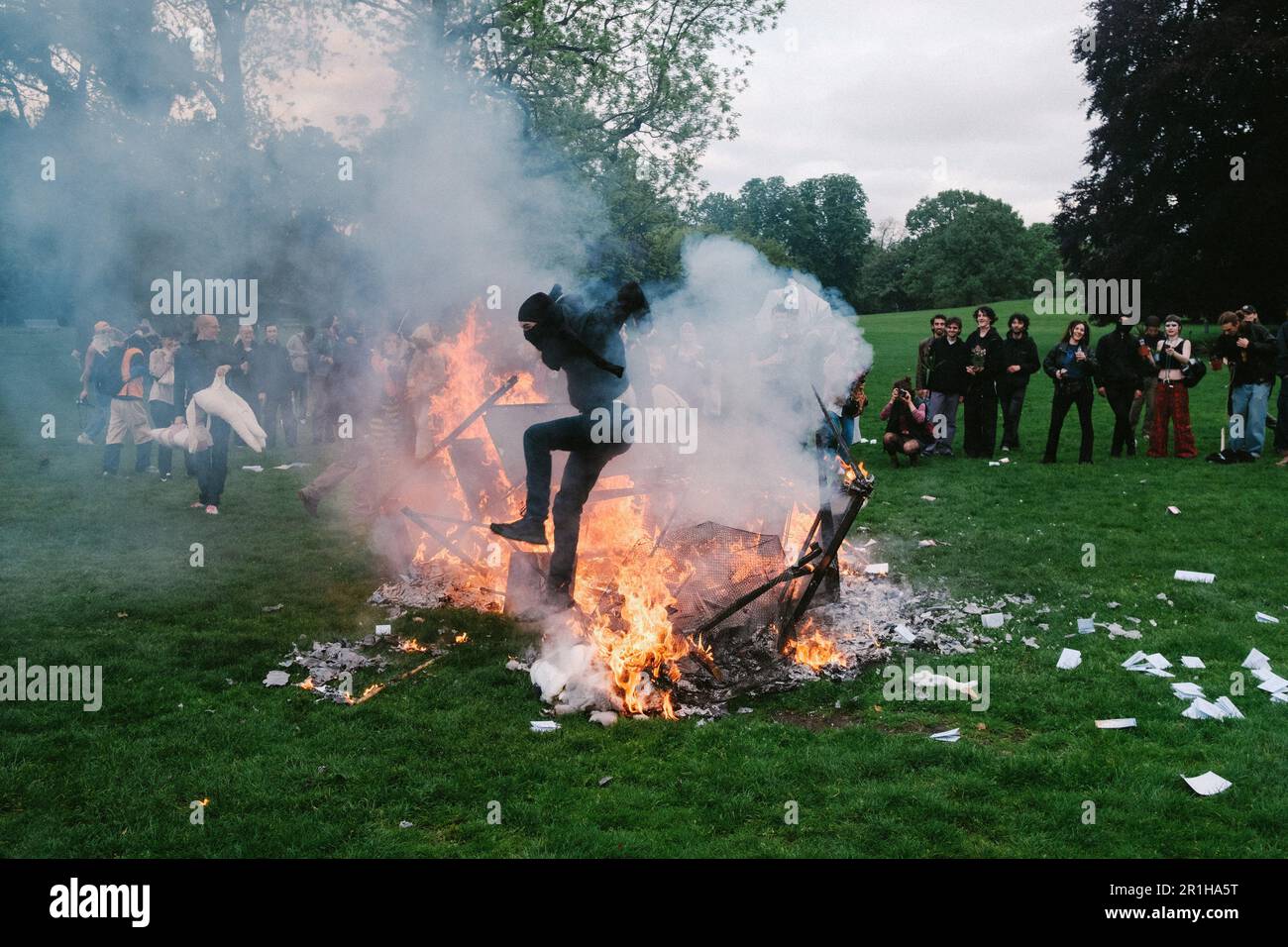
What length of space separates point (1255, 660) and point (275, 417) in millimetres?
16491

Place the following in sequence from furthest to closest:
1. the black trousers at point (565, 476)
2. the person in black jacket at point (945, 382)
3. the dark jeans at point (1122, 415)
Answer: the person in black jacket at point (945, 382)
the dark jeans at point (1122, 415)
the black trousers at point (565, 476)

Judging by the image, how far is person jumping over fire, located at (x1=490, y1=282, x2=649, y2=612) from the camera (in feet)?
20.2

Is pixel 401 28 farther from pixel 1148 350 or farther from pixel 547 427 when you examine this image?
pixel 1148 350

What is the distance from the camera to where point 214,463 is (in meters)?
11.0

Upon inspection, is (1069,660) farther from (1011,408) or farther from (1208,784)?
(1011,408)

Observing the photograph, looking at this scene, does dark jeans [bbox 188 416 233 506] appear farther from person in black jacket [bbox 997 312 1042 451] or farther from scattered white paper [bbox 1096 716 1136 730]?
person in black jacket [bbox 997 312 1042 451]

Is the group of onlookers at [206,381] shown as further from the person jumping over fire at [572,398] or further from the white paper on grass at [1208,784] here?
the white paper on grass at [1208,784]

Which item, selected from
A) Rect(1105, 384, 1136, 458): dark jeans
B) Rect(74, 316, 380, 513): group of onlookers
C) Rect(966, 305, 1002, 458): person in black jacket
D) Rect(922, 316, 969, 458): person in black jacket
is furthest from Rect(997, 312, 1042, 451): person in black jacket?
Rect(74, 316, 380, 513): group of onlookers

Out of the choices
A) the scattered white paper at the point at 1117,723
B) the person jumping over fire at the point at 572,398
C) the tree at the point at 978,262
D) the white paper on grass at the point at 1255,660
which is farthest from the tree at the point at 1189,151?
the tree at the point at 978,262

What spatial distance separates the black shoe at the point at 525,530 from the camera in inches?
250

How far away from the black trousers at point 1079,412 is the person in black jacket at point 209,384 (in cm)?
1199

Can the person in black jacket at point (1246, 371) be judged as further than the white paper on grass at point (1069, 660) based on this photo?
Yes

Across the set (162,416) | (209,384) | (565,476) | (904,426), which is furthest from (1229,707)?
(162,416)
